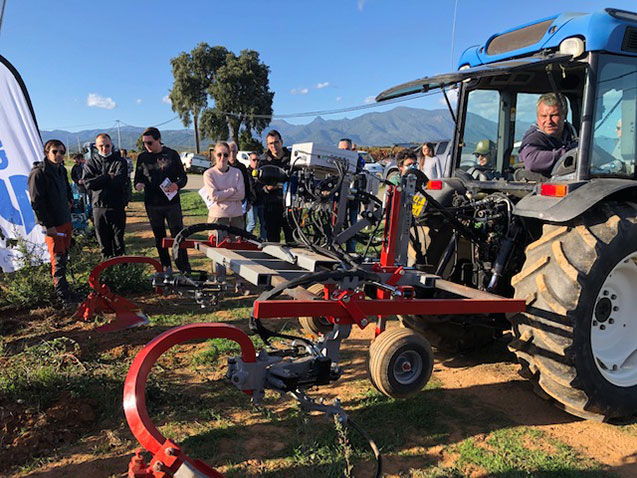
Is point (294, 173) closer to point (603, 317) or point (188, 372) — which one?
point (188, 372)

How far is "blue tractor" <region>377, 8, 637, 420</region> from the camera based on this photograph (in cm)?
278

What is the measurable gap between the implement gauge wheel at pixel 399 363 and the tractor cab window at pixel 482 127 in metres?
2.06

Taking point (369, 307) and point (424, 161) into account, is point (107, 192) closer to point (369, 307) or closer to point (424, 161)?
point (424, 161)

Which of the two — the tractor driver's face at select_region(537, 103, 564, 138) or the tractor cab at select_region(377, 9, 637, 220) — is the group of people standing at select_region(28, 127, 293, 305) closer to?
the tractor cab at select_region(377, 9, 637, 220)

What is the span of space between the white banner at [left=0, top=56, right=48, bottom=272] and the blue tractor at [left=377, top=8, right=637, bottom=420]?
477cm

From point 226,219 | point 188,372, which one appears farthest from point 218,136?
point 188,372

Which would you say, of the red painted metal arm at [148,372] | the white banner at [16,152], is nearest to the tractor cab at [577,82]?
the red painted metal arm at [148,372]

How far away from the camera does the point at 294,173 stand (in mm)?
3303

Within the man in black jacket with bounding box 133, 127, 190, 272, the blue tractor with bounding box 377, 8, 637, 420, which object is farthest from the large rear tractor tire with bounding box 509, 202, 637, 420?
the man in black jacket with bounding box 133, 127, 190, 272

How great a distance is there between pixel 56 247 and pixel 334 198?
11.7ft

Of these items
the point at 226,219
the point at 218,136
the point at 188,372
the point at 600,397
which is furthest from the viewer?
the point at 218,136

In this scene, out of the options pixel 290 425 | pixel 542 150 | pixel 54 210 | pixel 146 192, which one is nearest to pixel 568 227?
pixel 542 150

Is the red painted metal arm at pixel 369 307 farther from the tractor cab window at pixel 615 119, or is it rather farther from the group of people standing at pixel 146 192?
the group of people standing at pixel 146 192

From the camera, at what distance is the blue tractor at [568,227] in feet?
9.11
